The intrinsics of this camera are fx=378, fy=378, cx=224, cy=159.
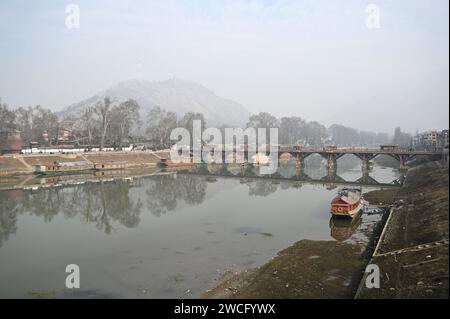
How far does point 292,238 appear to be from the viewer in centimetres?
3234

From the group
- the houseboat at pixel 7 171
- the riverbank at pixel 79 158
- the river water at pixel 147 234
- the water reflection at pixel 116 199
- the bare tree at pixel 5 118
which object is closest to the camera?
the river water at pixel 147 234

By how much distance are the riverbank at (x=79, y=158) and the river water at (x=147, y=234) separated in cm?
2232

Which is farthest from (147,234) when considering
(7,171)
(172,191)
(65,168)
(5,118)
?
(5,118)

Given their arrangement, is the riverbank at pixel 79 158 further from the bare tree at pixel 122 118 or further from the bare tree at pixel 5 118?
the bare tree at pixel 5 118

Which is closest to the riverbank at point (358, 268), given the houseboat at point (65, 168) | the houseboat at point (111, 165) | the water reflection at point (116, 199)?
the water reflection at point (116, 199)

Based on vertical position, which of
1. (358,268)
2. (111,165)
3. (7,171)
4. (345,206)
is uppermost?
(111,165)

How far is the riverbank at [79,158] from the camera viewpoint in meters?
77.1

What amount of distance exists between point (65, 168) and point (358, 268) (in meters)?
69.7

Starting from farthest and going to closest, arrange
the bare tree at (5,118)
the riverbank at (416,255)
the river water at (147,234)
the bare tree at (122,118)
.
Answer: the bare tree at (122,118), the bare tree at (5,118), the river water at (147,234), the riverbank at (416,255)

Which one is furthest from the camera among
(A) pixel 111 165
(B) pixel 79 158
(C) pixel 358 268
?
(B) pixel 79 158

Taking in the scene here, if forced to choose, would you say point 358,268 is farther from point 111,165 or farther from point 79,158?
point 79,158

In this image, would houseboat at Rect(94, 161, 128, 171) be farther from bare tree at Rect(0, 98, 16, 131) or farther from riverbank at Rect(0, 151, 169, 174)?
bare tree at Rect(0, 98, 16, 131)

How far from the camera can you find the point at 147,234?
34469mm
